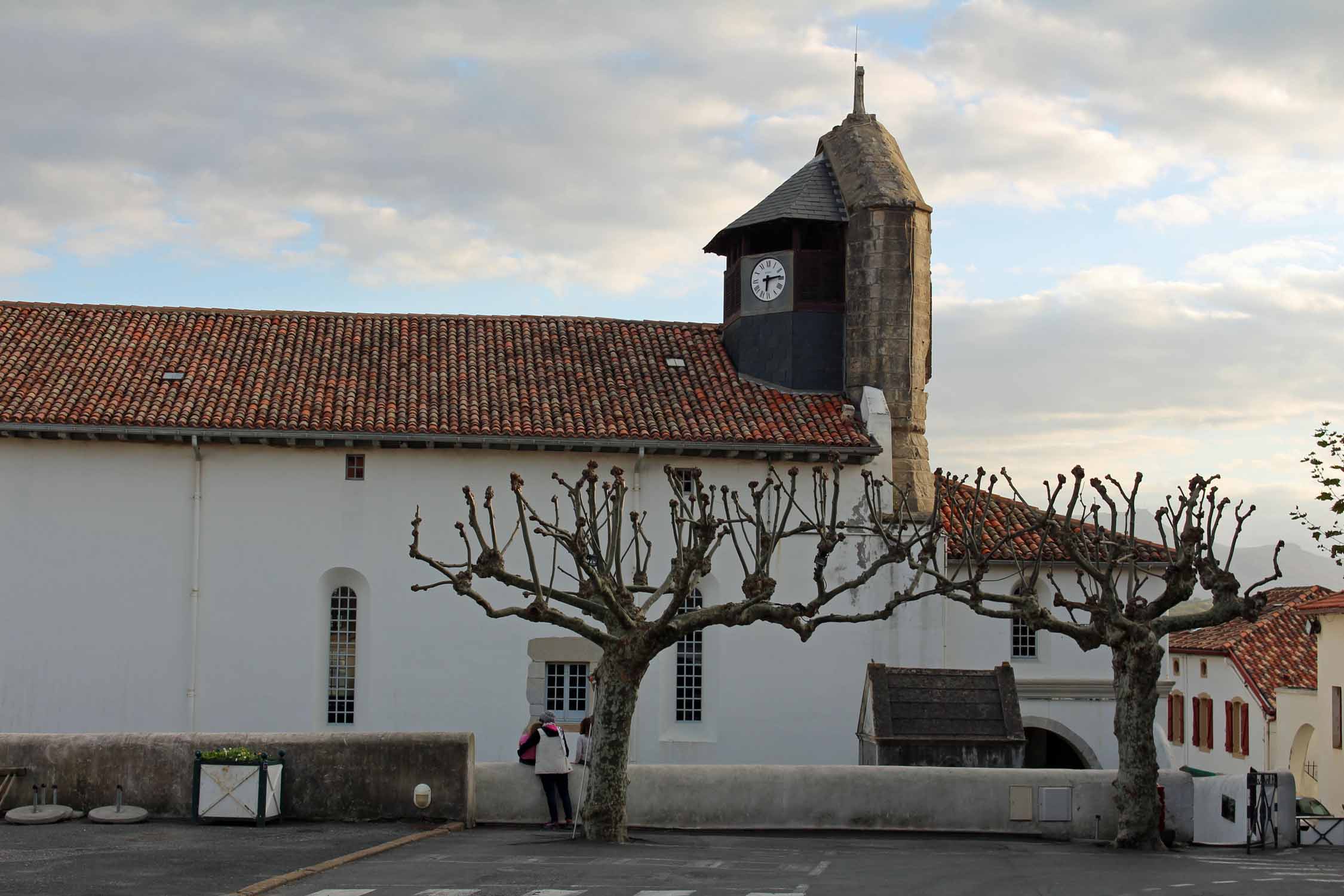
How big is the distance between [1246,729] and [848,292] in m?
24.3

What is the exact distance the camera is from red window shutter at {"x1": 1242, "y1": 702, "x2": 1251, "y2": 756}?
47.2 m

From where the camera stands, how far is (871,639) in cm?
3033

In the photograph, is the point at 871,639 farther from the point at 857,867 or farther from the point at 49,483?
the point at 49,483

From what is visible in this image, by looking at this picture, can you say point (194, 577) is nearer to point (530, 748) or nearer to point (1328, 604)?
point (530, 748)

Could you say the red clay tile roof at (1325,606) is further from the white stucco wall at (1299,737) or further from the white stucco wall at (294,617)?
the white stucco wall at (294,617)

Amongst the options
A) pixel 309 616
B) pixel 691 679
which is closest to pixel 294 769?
pixel 309 616

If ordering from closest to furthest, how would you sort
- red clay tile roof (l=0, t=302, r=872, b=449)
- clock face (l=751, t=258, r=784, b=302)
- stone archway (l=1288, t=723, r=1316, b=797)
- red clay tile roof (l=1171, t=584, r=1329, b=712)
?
→ red clay tile roof (l=0, t=302, r=872, b=449) < clock face (l=751, t=258, r=784, b=302) < stone archway (l=1288, t=723, r=1316, b=797) < red clay tile roof (l=1171, t=584, r=1329, b=712)

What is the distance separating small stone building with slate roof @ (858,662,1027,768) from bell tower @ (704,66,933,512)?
17.3 feet

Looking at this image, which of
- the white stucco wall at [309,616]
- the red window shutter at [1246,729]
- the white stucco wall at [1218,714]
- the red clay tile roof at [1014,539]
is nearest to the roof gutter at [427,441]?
the white stucco wall at [309,616]

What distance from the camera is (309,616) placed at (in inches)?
1150

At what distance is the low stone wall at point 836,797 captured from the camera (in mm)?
20828

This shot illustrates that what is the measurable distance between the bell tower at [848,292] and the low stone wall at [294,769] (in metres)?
14.4

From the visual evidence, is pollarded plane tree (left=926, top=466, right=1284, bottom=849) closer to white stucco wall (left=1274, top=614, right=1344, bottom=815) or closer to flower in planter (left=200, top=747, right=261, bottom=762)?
flower in planter (left=200, top=747, right=261, bottom=762)

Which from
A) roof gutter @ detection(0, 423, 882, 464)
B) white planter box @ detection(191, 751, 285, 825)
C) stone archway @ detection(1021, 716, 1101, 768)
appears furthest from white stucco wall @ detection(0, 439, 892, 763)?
white planter box @ detection(191, 751, 285, 825)
